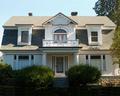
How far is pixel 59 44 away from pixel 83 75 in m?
8.70

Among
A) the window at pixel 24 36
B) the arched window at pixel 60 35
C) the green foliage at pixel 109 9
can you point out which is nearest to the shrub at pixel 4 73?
the window at pixel 24 36

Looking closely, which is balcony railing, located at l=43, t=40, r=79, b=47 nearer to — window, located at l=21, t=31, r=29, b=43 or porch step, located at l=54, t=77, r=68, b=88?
window, located at l=21, t=31, r=29, b=43

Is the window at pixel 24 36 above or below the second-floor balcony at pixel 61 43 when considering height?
above

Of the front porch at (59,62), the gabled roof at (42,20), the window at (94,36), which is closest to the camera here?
the front porch at (59,62)

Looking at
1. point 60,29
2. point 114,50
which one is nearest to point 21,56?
point 60,29

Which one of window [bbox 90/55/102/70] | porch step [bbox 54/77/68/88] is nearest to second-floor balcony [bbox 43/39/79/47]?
window [bbox 90/55/102/70]

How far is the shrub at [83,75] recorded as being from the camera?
3209 centimetres

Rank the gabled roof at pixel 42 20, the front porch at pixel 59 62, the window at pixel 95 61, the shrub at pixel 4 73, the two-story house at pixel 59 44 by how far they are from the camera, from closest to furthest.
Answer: the shrub at pixel 4 73
the two-story house at pixel 59 44
the window at pixel 95 61
the front porch at pixel 59 62
the gabled roof at pixel 42 20

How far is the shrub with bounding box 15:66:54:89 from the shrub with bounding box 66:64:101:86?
8.50 feet

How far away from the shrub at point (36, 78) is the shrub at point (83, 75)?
2591 mm

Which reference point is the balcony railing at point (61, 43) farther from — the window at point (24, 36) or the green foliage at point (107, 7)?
the green foliage at point (107, 7)

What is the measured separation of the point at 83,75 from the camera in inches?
1265

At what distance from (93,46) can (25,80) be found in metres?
13.1

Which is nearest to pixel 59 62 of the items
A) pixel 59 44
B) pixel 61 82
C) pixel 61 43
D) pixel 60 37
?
pixel 59 44
